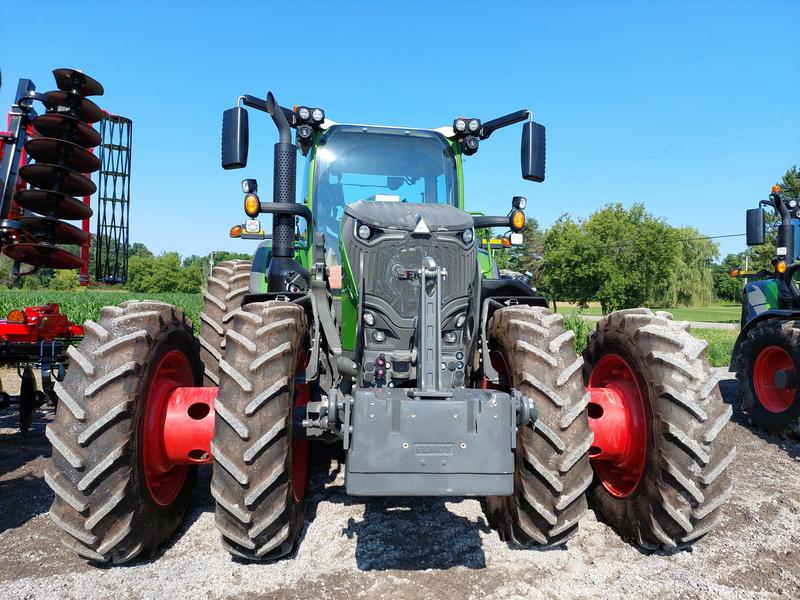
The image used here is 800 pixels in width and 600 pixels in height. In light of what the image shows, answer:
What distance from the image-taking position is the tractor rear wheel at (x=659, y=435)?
10.1 feet

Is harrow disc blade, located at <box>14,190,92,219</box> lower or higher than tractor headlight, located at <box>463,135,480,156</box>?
lower

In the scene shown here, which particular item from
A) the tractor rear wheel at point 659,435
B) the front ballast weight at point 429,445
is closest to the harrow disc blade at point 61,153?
the front ballast weight at point 429,445

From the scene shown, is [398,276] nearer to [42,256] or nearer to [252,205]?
[252,205]

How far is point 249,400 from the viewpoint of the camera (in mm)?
2873

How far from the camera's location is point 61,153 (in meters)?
5.31

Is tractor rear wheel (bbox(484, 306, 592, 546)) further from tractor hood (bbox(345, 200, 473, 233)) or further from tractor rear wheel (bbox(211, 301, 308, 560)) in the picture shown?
tractor rear wheel (bbox(211, 301, 308, 560))

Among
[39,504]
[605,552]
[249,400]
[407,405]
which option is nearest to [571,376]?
[407,405]

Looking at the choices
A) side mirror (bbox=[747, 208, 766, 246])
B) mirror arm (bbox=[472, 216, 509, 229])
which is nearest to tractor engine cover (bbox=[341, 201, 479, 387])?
mirror arm (bbox=[472, 216, 509, 229])

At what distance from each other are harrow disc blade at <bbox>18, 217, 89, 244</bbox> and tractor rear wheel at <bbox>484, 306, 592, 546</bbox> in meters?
4.50

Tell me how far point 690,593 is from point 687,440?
2.54 ft

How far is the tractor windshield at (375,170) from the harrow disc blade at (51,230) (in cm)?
258

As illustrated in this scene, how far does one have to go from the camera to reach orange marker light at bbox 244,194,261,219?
4.05 m

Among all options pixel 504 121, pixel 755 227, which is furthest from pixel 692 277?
pixel 504 121

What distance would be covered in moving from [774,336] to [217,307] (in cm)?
609
